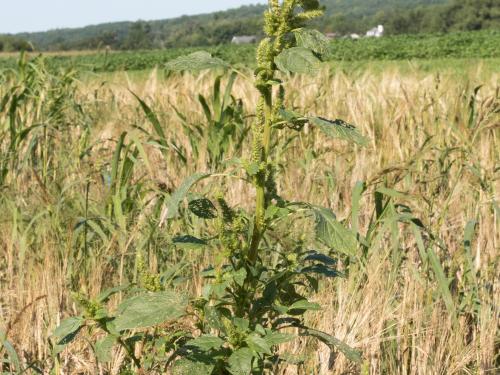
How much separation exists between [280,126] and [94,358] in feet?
2.24

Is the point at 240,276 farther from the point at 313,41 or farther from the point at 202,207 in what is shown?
the point at 313,41

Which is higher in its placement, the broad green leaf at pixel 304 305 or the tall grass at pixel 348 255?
the broad green leaf at pixel 304 305

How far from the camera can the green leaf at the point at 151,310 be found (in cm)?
104

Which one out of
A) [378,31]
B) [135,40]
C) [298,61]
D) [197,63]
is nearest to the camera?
[298,61]

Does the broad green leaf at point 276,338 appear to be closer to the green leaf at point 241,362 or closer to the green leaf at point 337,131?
the green leaf at point 241,362

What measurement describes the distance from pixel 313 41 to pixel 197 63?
0.19 m

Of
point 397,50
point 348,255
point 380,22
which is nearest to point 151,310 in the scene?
point 348,255

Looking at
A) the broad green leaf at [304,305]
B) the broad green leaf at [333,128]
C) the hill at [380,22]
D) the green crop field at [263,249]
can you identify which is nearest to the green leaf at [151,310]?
the green crop field at [263,249]

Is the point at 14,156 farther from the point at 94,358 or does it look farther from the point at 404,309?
the point at 404,309

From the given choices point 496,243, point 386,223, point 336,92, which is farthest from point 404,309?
point 336,92

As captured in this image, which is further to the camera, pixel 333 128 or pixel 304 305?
pixel 304 305

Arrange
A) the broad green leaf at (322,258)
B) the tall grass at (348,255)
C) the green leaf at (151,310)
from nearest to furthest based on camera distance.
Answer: the green leaf at (151,310), the broad green leaf at (322,258), the tall grass at (348,255)

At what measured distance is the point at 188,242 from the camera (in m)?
1.22

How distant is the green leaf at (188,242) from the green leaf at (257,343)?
17 cm
